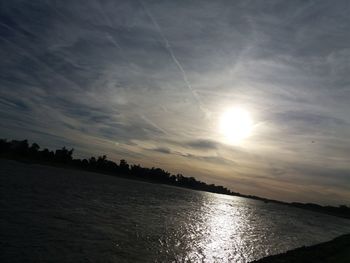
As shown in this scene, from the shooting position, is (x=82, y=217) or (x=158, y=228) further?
(x=158, y=228)

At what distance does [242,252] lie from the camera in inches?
1655

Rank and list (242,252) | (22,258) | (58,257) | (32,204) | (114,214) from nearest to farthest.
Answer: (22,258)
(58,257)
(242,252)
(32,204)
(114,214)

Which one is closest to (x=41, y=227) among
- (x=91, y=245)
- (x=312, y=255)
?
(x=91, y=245)

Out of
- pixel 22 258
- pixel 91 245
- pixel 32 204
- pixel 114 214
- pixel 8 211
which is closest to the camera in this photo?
pixel 22 258

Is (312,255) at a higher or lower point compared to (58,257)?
higher

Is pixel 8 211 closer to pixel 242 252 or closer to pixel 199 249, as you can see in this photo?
pixel 199 249

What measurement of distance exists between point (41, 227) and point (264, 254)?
29336 mm

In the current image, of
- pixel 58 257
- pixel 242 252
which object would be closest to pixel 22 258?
pixel 58 257

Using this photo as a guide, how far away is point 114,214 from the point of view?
5353 cm

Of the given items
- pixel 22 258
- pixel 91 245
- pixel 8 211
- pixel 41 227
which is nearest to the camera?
pixel 22 258

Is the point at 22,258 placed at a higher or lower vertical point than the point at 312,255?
lower

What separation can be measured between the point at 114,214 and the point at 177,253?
72.8 ft

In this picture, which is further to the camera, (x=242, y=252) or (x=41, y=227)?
(x=242, y=252)

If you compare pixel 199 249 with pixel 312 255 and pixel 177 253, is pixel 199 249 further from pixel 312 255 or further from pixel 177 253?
pixel 312 255
